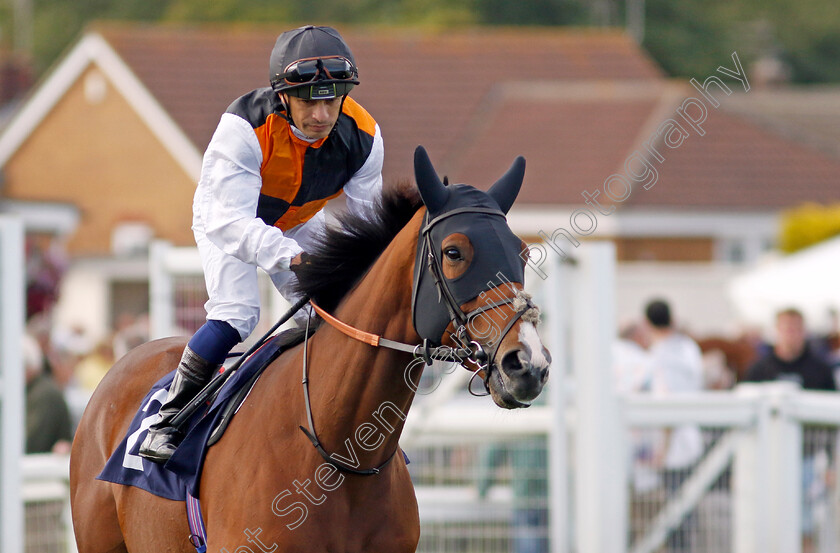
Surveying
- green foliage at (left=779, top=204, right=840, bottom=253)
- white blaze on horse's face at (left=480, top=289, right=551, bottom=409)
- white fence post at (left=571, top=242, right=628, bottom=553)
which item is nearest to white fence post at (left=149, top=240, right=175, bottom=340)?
white fence post at (left=571, top=242, right=628, bottom=553)

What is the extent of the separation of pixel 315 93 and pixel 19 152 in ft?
76.0

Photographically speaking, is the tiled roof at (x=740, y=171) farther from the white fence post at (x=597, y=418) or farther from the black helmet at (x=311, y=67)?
the black helmet at (x=311, y=67)

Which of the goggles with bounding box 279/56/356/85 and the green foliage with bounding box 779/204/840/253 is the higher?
the green foliage with bounding box 779/204/840/253

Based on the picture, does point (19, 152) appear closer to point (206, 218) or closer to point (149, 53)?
point (149, 53)

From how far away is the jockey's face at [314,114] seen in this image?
3771 millimetres

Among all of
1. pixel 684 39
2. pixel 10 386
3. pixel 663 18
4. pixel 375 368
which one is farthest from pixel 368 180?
pixel 663 18

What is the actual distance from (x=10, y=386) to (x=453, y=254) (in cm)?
351

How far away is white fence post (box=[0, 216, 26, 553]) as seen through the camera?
19.3 ft

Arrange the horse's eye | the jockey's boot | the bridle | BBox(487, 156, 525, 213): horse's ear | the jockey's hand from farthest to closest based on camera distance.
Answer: the jockey's boot → the jockey's hand → BBox(487, 156, 525, 213): horse's ear → the horse's eye → the bridle

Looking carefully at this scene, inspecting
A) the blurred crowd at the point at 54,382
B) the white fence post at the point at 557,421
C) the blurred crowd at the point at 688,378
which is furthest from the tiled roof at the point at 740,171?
the white fence post at the point at 557,421

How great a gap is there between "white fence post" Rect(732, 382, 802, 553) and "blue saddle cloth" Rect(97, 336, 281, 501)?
3971 mm

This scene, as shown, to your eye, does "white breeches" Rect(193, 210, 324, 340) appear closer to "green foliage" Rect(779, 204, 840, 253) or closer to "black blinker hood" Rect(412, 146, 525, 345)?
"black blinker hood" Rect(412, 146, 525, 345)

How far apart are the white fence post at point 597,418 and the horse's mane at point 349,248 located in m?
3.10

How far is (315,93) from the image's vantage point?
375 cm
